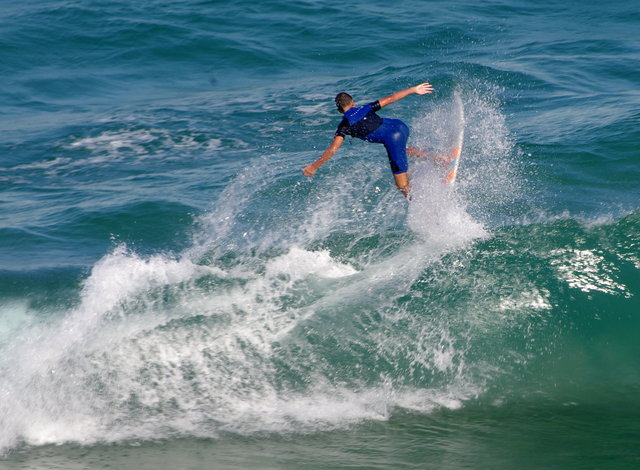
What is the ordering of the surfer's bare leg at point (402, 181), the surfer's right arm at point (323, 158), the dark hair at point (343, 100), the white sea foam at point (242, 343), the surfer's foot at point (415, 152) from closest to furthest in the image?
the white sea foam at point (242, 343) < the surfer's right arm at point (323, 158) < the dark hair at point (343, 100) < the surfer's bare leg at point (402, 181) < the surfer's foot at point (415, 152)

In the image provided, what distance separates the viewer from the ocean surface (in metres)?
7.06

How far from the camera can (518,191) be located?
37.7ft

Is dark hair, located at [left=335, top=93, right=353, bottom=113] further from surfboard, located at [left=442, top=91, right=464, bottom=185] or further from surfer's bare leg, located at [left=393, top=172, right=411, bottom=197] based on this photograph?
surfboard, located at [left=442, top=91, right=464, bottom=185]

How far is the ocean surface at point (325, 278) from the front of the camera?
23.2 ft

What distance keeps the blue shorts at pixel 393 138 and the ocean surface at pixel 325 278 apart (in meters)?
0.87

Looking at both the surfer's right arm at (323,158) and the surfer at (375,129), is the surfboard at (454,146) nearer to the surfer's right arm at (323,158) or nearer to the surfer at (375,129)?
the surfer at (375,129)

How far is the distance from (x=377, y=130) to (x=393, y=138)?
0.82 feet

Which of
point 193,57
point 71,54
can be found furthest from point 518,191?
point 71,54

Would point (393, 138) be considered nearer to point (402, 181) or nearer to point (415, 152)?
point (402, 181)

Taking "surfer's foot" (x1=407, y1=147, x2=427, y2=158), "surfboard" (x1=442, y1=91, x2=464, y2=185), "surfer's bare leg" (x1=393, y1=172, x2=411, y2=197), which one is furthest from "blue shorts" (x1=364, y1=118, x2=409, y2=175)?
"surfboard" (x1=442, y1=91, x2=464, y2=185)

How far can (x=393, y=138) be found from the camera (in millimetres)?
9797

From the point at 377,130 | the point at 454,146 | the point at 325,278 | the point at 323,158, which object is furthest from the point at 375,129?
the point at 325,278

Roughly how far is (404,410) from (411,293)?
1.78 meters

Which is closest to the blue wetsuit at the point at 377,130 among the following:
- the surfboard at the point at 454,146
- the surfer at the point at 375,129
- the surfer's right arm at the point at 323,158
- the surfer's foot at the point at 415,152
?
the surfer at the point at 375,129
